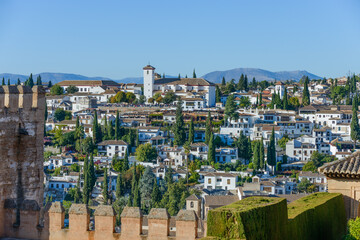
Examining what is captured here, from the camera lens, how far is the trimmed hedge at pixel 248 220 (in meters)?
6.45

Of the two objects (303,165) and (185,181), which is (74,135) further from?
(303,165)

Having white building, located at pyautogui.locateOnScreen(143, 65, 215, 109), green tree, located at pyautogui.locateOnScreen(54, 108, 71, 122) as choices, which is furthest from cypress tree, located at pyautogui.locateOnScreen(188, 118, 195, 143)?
green tree, located at pyautogui.locateOnScreen(54, 108, 71, 122)

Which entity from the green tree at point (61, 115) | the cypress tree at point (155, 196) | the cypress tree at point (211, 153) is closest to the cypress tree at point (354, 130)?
the cypress tree at point (211, 153)

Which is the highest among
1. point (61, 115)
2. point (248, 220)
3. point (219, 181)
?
point (61, 115)

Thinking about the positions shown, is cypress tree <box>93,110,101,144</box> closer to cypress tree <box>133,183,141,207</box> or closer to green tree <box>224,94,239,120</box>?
green tree <box>224,94,239,120</box>

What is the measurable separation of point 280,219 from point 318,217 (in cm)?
204

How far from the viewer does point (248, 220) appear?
6.59m

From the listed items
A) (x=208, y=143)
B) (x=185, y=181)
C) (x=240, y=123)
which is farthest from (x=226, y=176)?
(x=240, y=123)

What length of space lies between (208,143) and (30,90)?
57229 mm

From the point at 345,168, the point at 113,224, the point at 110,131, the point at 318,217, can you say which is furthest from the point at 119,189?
the point at 113,224

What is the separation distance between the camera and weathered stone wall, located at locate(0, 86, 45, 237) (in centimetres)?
783

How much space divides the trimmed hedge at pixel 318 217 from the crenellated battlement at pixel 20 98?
12.4 feet

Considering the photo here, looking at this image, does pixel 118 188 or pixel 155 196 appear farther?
pixel 118 188

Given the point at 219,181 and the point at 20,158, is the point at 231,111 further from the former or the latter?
the point at 20,158
